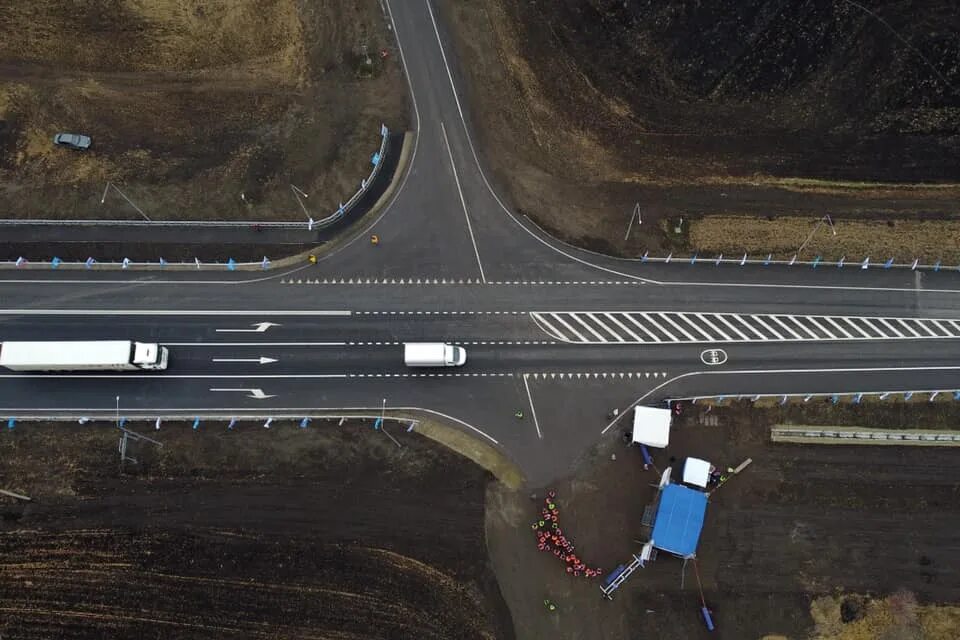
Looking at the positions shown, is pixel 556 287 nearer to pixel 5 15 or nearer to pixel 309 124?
pixel 309 124

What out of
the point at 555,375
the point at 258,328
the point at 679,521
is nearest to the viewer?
the point at 679,521

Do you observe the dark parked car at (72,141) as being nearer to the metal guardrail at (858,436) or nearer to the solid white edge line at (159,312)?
the solid white edge line at (159,312)

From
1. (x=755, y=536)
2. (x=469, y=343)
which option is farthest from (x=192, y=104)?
(x=755, y=536)

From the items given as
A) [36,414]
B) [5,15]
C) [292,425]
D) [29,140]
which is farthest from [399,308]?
[5,15]

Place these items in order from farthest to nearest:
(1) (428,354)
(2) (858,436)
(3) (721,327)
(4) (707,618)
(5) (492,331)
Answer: (3) (721,327)
(5) (492,331)
(2) (858,436)
(1) (428,354)
(4) (707,618)

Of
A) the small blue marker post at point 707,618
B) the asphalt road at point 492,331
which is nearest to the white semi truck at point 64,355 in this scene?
the asphalt road at point 492,331

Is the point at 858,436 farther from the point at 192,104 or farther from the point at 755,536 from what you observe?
the point at 192,104
